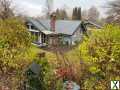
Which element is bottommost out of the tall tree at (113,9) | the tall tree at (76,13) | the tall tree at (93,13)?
the tall tree at (93,13)

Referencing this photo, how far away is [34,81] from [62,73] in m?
1.91

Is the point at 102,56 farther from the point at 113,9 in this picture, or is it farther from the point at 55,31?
the point at 113,9

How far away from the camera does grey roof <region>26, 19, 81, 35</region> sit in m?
43.5

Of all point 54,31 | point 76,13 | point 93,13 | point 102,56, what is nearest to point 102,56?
point 102,56

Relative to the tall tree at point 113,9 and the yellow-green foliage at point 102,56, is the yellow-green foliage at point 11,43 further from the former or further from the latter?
the tall tree at point 113,9

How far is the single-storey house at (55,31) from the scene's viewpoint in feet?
135

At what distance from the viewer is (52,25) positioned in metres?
42.4

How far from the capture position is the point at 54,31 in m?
42.7

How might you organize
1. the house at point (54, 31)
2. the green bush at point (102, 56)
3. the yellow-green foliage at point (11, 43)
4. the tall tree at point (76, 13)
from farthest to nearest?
the tall tree at point (76, 13), the house at point (54, 31), the yellow-green foliage at point (11, 43), the green bush at point (102, 56)

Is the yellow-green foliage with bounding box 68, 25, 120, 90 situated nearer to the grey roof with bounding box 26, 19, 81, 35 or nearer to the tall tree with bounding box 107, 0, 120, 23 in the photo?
the grey roof with bounding box 26, 19, 81, 35

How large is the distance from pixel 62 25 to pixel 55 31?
227cm

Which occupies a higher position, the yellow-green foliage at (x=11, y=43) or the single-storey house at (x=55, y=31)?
the yellow-green foliage at (x=11, y=43)

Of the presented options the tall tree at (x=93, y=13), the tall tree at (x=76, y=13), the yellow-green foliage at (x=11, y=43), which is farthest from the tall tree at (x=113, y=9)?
the tall tree at (x=93, y=13)

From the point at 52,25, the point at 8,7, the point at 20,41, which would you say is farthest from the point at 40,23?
the point at 20,41
